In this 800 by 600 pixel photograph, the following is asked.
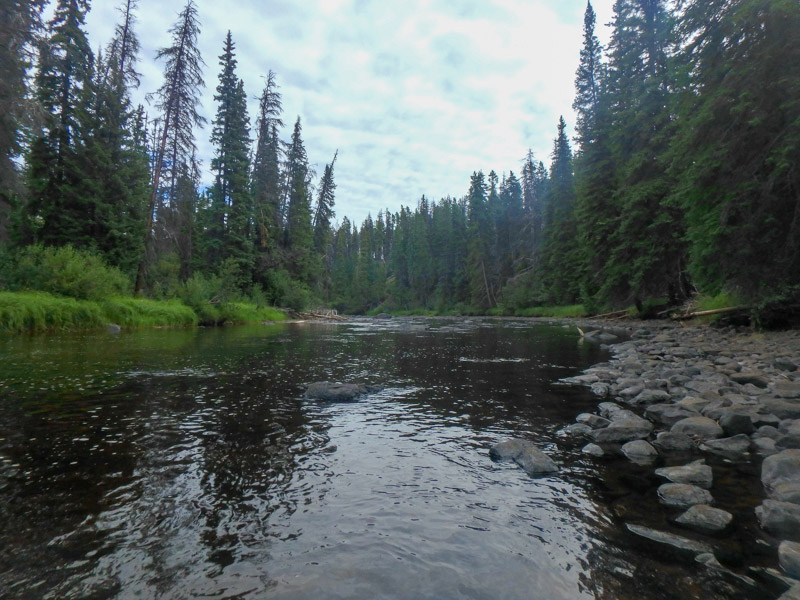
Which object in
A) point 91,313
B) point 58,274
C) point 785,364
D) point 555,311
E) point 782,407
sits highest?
point 58,274

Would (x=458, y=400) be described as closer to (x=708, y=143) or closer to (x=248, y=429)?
(x=248, y=429)

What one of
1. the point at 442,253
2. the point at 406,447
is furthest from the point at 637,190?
the point at 442,253

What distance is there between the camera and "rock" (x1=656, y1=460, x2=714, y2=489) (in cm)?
373

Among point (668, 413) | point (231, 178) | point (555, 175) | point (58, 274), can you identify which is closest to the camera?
point (668, 413)

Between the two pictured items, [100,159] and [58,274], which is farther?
[100,159]

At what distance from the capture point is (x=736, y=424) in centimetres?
Result: 485

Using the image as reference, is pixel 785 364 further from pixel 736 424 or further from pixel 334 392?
pixel 334 392

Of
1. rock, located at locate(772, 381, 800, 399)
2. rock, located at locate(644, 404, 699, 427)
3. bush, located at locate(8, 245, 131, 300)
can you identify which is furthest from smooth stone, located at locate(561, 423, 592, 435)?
bush, located at locate(8, 245, 131, 300)

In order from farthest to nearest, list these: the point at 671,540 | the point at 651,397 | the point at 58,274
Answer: the point at 58,274, the point at 651,397, the point at 671,540

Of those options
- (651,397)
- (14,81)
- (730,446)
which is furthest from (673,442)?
(14,81)

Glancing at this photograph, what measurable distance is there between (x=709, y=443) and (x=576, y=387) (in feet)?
10.6

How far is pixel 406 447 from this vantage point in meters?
4.77

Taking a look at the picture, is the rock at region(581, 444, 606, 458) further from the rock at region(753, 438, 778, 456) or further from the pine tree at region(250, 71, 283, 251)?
the pine tree at region(250, 71, 283, 251)

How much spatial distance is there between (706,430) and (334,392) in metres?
5.27
